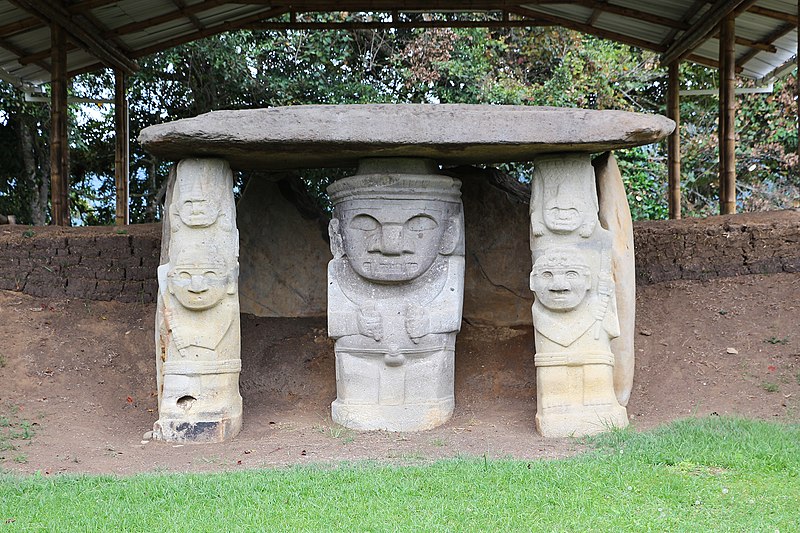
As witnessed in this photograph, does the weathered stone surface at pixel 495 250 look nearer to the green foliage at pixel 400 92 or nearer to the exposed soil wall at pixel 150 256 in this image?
the exposed soil wall at pixel 150 256

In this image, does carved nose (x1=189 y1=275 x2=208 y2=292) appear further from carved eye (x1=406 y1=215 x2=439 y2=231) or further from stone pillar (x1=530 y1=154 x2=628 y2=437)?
stone pillar (x1=530 y1=154 x2=628 y2=437)

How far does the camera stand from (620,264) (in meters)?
7.18

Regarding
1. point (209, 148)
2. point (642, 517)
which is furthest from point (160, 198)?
point (642, 517)

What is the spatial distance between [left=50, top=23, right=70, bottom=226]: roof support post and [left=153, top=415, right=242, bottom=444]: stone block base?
5.13m

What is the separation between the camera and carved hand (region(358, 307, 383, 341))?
7.03 m

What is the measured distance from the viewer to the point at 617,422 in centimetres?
664

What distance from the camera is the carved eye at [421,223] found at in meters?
7.18

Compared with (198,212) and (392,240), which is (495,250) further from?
(198,212)

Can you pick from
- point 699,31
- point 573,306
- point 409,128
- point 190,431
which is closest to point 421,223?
point 409,128

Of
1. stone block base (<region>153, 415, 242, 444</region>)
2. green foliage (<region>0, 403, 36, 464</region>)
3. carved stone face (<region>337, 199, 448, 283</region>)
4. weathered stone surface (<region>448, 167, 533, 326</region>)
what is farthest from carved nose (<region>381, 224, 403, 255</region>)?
green foliage (<region>0, 403, 36, 464</region>)

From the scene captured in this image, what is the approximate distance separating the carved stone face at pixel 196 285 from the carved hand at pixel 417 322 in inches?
57.0

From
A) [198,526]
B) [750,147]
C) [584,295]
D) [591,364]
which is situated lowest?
[198,526]

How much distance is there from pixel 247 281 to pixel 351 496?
442 cm

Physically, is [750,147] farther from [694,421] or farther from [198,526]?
[198,526]
